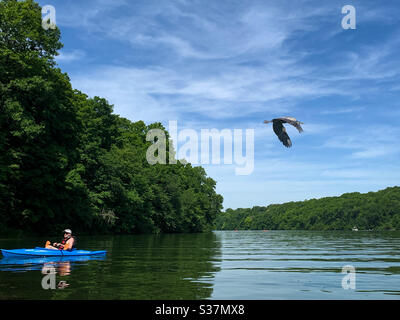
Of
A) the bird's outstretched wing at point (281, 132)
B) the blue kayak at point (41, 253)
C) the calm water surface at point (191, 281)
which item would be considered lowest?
the calm water surface at point (191, 281)

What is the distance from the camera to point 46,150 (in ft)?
119

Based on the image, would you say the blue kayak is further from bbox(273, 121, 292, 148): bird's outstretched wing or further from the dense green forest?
the dense green forest

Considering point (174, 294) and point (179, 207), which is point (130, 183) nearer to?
point (179, 207)

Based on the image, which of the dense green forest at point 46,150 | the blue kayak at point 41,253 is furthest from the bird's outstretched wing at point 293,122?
the dense green forest at point 46,150

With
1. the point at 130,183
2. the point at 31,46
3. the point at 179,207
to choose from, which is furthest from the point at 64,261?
the point at 179,207

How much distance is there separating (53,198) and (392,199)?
6061 inches

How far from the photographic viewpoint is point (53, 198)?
1491 inches

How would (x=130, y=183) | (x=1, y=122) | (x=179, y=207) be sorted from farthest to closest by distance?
(x=179, y=207) → (x=130, y=183) → (x=1, y=122)

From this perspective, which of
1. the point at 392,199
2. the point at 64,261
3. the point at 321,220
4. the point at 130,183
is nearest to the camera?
the point at 64,261

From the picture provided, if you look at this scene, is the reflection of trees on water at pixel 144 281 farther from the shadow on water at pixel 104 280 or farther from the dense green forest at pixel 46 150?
the dense green forest at pixel 46 150

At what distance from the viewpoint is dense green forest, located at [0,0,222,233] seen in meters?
32.8

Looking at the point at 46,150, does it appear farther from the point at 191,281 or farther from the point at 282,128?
the point at 191,281

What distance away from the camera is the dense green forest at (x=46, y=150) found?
3284cm

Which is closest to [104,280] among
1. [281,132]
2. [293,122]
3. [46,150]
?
[293,122]
